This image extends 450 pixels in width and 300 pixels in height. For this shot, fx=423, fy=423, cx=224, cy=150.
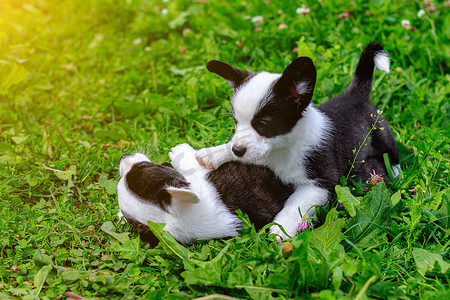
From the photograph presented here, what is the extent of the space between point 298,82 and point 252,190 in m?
0.79

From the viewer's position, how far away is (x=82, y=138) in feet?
13.0

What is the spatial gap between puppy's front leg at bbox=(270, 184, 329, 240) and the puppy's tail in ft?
3.62

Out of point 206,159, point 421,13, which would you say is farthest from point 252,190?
point 421,13

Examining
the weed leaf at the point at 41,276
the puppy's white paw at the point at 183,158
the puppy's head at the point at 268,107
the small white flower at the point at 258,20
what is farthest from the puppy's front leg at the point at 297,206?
the small white flower at the point at 258,20

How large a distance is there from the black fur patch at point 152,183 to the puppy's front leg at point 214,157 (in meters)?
0.40

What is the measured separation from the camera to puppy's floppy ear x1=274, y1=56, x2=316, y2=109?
2.64 metres

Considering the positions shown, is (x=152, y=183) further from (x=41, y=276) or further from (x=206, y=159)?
(x=41, y=276)

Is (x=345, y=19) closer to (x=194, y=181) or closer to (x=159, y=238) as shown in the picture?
(x=194, y=181)

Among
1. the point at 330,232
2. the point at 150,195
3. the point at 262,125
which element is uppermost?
the point at 262,125

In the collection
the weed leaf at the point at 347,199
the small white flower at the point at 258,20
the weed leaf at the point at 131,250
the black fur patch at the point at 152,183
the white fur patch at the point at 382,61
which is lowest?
the weed leaf at the point at 131,250

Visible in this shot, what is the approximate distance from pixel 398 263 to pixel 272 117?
1201mm

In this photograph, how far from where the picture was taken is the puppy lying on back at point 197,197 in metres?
2.62

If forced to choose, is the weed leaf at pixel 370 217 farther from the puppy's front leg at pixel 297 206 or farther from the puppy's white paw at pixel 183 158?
the puppy's white paw at pixel 183 158

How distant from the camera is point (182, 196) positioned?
2.52 m
